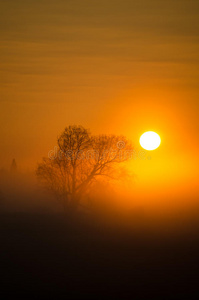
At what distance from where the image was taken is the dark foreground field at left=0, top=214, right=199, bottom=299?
15.7 meters

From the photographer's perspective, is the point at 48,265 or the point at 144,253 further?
the point at 144,253

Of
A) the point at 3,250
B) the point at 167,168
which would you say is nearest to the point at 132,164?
the point at 3,250

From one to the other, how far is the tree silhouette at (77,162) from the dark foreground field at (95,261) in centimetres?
444

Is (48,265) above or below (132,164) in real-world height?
below

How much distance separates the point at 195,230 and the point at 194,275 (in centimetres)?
941

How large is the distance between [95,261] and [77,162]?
46.3 feet

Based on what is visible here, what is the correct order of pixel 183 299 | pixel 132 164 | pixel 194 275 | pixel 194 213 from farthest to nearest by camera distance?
pixel 132 164 < pixel 194 213 < pixel 194 275 < pixel 183 299

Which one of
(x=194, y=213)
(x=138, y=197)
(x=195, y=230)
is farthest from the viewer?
(x=138, y=197)

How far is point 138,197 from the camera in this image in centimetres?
4241

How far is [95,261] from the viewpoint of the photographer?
19.9 m

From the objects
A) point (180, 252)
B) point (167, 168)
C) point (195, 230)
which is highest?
point (167, 168)

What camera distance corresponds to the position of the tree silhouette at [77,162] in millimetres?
32719

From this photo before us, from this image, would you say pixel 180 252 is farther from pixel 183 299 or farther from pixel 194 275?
pixel 183 299

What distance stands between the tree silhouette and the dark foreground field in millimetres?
4438
